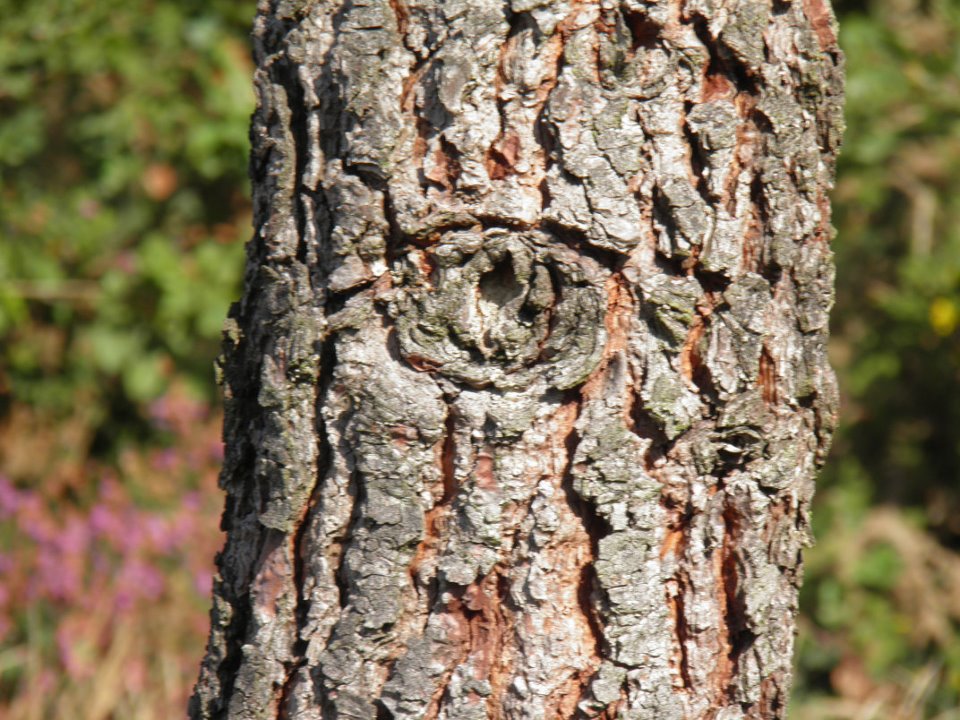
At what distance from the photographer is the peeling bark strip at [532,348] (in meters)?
1.35

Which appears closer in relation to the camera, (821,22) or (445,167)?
(445,167)

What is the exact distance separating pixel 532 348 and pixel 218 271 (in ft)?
10.4

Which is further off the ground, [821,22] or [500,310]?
[821,22]

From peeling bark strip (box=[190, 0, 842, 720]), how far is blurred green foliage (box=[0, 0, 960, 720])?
97.0 inches

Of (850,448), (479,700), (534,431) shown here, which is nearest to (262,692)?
(479,700)

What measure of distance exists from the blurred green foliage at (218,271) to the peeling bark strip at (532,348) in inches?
97.0

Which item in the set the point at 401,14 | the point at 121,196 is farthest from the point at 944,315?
the point at 121,196

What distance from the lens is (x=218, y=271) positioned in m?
4.32

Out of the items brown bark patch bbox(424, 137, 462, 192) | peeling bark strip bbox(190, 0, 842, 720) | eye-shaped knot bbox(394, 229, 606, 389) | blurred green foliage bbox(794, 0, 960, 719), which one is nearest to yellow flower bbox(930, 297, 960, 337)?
blurred green foliage bbox(794, 0, 960, 719)

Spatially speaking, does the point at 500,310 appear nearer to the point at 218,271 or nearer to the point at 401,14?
the point at 401,14

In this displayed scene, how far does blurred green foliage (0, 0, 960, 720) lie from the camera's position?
155 inches

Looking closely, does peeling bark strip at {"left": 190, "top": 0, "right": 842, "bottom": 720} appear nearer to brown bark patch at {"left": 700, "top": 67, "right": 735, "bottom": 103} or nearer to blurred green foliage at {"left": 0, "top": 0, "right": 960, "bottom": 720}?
brown bark patch at {"left": 700, "top": 67, "right": 735, "bottom": 103}

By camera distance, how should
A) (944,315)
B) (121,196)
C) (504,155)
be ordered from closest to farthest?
(504,155)
(944,315)
(121,196)

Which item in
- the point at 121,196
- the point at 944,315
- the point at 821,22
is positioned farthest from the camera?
the point at 121,196
